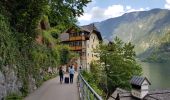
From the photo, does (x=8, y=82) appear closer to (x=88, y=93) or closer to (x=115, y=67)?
(x=88, y=93)

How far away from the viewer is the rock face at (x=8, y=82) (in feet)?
54.8

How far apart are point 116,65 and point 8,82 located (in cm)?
4751

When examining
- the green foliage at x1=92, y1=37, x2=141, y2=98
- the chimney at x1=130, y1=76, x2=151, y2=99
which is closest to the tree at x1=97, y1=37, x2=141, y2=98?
the green foliage at x1=92, y1=37, x2=141, y2=98

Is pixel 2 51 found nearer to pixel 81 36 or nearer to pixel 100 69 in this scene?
pixel 100 69

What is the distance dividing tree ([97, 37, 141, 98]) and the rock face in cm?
4344

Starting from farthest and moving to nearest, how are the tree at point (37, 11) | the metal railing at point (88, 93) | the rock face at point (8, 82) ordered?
the tree at point (37, 11)
the rock face at point (8, 82)
the metal railing at point (88, 93)

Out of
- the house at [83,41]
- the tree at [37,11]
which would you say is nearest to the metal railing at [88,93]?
the tree at [37,11]

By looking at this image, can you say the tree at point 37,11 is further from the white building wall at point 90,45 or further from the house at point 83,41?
the white building wall at point 90,45

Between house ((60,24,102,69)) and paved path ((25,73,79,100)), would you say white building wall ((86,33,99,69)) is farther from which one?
paved path ((25,73,79,100))

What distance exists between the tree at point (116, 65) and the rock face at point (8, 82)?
43.4 m

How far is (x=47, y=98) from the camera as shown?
822 inches

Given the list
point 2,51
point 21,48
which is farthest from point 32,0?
point 2,51

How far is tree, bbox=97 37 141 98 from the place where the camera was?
64.4 m

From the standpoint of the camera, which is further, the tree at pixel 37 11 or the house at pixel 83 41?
the house at pixel 83 41
